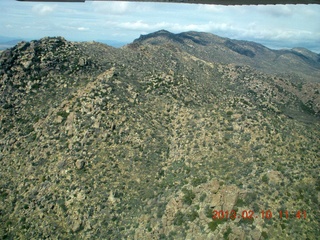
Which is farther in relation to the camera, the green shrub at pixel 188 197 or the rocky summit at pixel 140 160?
the green shrub at pixel 188 197
